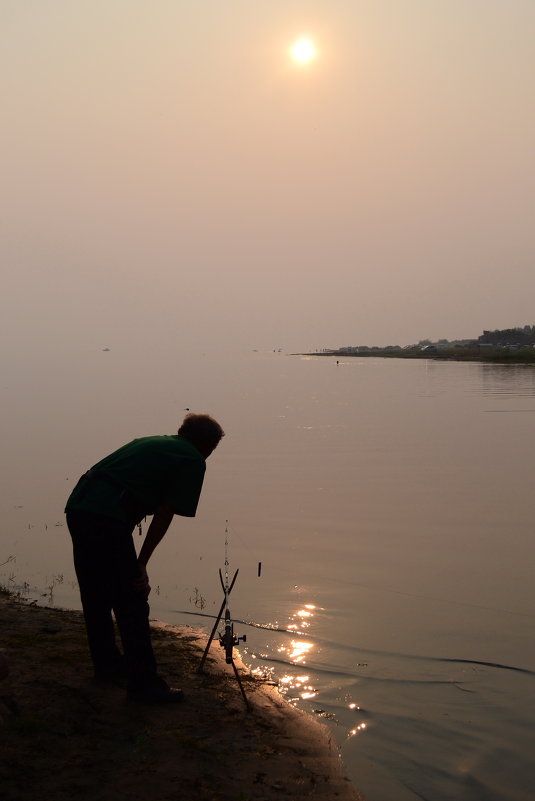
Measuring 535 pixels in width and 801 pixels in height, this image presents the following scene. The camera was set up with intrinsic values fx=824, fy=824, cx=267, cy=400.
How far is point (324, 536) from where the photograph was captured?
12719 millimetres

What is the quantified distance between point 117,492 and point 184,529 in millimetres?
8178

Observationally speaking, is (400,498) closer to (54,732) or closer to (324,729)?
(324,729)

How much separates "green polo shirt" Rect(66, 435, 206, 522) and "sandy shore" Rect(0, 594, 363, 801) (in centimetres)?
133

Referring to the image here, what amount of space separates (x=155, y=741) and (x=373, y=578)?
5.56 metres

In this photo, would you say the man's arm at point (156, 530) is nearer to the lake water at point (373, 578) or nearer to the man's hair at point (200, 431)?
the man's hair at point (200, 431)

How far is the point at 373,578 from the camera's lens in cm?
1026

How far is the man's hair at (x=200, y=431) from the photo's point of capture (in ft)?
18.5

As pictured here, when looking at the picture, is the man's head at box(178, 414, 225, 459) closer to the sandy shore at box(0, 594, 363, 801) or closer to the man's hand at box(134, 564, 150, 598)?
the man's hand at box(134, 564, 150, 598)

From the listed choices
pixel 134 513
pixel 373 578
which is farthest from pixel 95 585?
pixel 373 578

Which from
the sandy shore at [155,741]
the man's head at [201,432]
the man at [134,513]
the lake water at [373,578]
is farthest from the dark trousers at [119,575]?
the lake water at [373,578]

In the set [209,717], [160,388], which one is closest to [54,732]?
[209,717]

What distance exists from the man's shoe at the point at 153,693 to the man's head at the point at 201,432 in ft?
5.18

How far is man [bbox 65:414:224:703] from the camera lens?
5.40m

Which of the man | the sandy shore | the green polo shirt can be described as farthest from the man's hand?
the sandy shore
